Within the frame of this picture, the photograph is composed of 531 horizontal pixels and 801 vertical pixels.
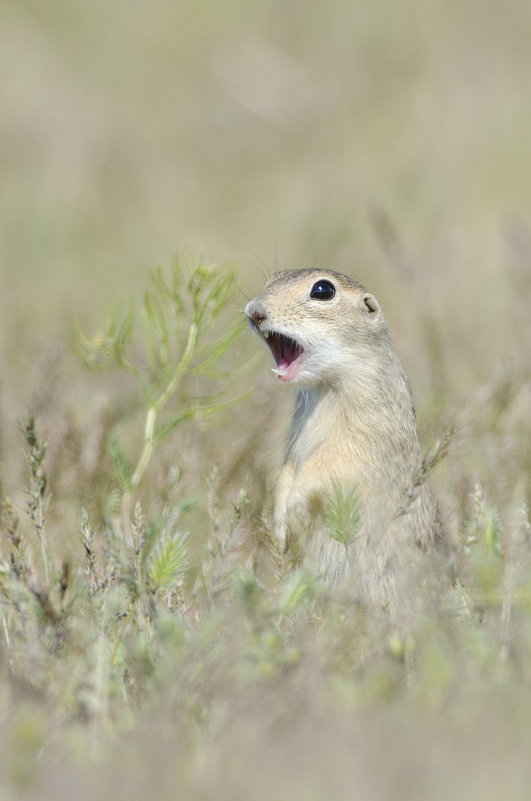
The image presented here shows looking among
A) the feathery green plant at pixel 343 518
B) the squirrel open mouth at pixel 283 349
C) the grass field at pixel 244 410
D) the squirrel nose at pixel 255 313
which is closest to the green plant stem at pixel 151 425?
the grass field at pixel 244 410

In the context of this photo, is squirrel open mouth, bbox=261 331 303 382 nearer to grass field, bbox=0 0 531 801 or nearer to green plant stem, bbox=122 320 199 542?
grass field, bbox=0 0 531 801

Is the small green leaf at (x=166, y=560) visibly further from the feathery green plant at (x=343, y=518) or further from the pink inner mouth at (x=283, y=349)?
the pink inner mouth at (x=283, y=349)

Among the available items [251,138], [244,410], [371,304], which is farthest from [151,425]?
[251,138]

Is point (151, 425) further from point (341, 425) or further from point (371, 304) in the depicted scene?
point (371, 304)

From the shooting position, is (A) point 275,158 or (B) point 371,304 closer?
(B) point 371,304

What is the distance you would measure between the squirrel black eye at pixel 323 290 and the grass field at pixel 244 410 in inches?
9.9

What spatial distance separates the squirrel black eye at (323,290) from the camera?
3.61 m

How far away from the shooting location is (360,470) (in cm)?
340

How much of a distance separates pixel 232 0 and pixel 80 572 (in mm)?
10306

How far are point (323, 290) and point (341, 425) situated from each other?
44 cm

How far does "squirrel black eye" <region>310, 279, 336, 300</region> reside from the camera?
3613 mm

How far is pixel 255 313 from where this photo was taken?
11.3 ft

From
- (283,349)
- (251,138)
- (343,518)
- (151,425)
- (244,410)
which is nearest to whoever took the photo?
(343,518)

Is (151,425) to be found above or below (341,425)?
below
